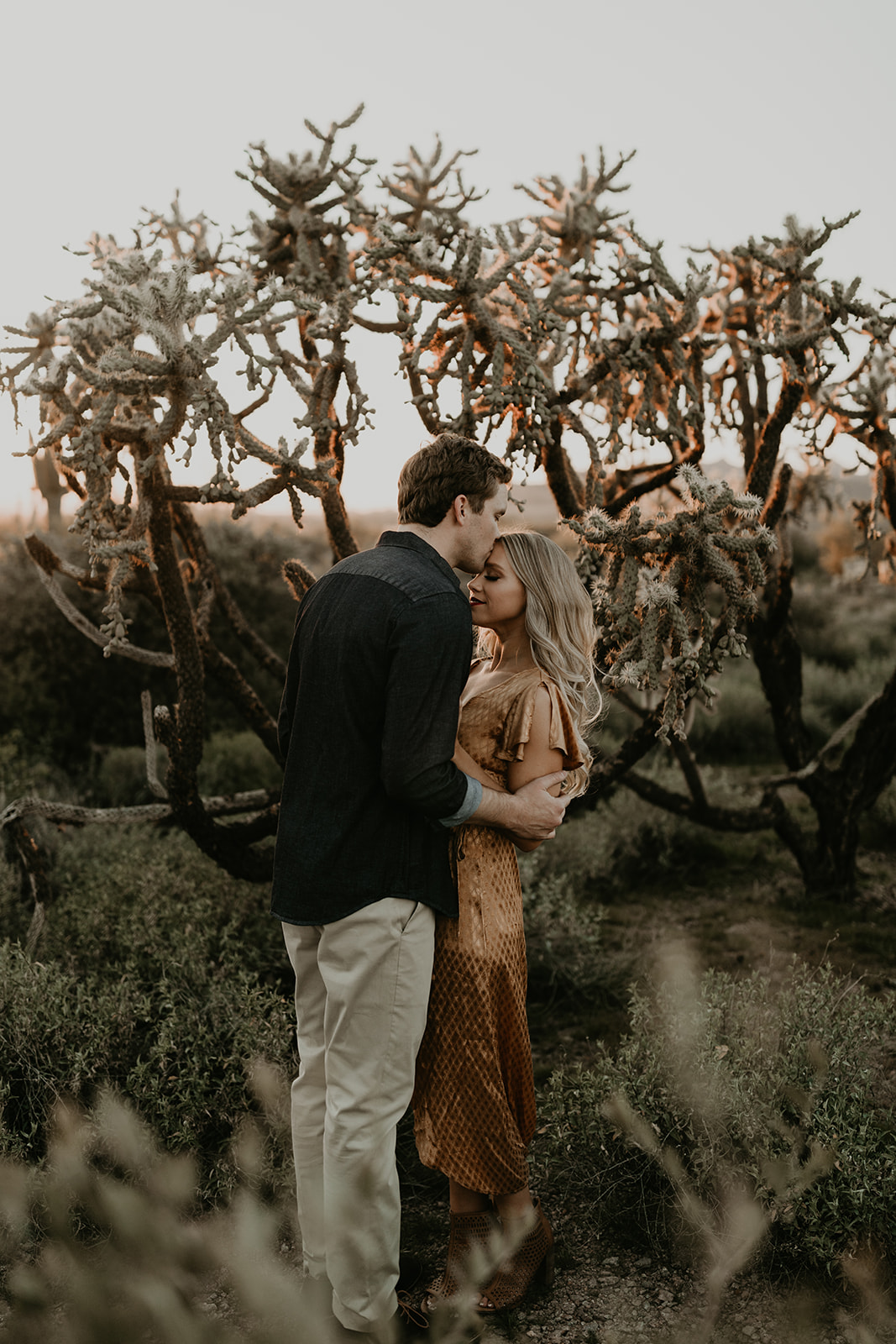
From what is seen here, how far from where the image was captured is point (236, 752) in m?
8.80

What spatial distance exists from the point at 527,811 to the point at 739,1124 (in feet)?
4.61

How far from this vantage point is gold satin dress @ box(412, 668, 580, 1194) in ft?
8.80

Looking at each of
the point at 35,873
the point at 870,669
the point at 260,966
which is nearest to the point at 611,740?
the point at 870,669

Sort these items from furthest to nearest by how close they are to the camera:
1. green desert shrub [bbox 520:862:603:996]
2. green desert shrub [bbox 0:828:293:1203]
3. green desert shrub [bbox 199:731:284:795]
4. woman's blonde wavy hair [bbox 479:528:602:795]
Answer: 1. green desert shrub [bbox 199:731:284:795]
2. green desert shrub [bbox 520:862:603:996]
3. green desert shrub [bbox 0:828:293:1203]
4. woman's blonde wavy hair [bbox 479:528:602:795]

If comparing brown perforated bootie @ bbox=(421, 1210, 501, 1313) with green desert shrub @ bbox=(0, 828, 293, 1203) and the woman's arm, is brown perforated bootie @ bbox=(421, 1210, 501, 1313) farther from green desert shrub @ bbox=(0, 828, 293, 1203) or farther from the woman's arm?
the woman's arm

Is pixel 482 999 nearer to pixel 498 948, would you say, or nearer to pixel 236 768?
pixel 498 948

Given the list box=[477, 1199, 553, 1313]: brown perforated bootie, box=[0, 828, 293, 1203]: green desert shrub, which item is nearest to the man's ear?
box=[477, 1199, 553, 1313]: brown perforated bootie

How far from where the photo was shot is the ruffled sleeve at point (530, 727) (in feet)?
8.83

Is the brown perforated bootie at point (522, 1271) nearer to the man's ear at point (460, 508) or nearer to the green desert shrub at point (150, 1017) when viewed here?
the green desert shrub at point (150, 1017)

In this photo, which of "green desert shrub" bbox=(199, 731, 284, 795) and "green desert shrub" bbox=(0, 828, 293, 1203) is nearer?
"green desert shrub" bbox=(0, 828, 293, 1203)

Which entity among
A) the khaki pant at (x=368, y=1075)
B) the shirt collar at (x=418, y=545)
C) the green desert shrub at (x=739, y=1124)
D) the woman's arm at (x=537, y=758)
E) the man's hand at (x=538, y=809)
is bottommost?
the green desert shrub at (x=739, y=1124)

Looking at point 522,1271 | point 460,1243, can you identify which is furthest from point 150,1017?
point 522,1271

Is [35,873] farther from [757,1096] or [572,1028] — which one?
[757,1096]

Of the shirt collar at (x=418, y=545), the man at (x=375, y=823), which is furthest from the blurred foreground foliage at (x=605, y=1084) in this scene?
the shirt collar at (x=418, y=545)
